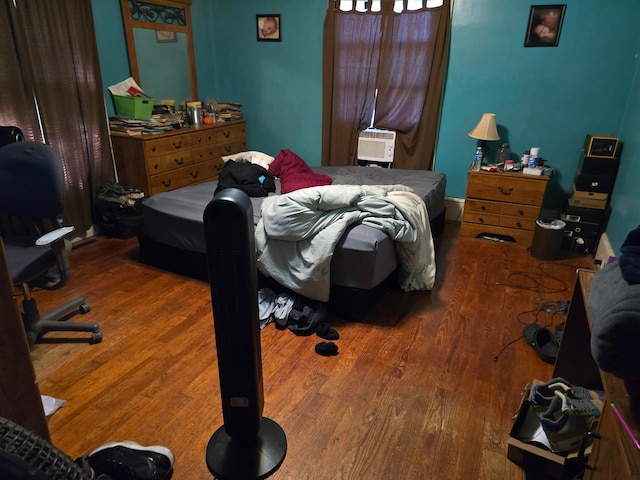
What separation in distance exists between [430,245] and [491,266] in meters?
0.73

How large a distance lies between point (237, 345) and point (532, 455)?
110 cm

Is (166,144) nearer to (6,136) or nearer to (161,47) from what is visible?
(161,47)

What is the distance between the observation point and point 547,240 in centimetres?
328

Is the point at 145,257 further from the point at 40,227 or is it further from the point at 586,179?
the point at 586,179

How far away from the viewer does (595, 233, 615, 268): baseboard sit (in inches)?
119

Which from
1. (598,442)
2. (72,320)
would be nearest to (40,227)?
(72,320)

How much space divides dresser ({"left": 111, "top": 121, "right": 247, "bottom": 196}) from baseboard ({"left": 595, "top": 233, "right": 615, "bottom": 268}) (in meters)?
3.52

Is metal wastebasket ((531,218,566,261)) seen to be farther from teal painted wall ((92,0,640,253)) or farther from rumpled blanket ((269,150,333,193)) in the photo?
rumpled blanket ((269,150,333,193))

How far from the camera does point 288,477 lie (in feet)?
4.95

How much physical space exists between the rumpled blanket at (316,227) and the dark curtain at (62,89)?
6.21 feet

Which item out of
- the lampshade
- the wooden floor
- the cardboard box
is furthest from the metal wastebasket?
the cardboard box

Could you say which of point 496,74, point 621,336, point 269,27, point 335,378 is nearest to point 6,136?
point 335,378

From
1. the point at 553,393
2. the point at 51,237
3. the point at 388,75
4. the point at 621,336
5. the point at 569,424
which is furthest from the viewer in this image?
the point at 388,75

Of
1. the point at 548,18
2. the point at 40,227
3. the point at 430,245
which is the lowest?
the point at 430,245
